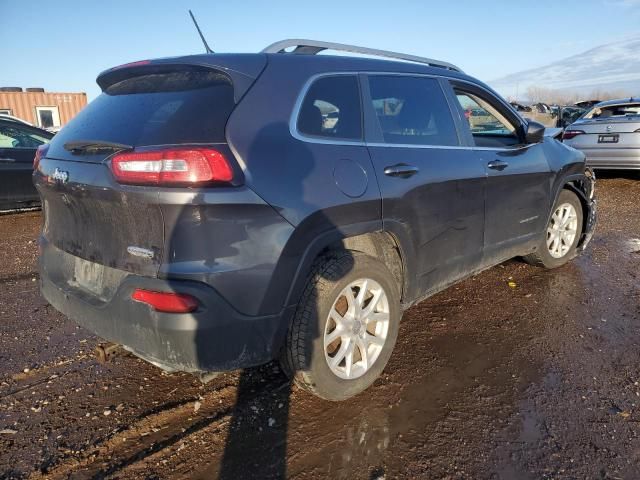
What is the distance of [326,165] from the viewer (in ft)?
7.70

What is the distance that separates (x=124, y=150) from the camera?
213cm

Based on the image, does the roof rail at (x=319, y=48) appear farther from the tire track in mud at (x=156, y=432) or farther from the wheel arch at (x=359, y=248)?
the tire track in mud at (x=156, y=432)

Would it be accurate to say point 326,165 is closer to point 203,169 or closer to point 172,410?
point 203,169

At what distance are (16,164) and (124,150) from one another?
5.79 m

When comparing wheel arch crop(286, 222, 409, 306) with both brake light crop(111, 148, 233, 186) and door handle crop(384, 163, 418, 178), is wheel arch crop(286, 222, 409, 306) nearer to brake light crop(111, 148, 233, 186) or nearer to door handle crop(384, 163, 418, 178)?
door handle crop(384, 163, 418, 178)

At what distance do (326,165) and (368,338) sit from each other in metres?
1.04

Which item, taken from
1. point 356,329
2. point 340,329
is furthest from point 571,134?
point 340,329

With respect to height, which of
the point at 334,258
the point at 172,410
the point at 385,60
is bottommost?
the point at 172,410

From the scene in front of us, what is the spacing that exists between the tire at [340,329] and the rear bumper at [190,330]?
12cm

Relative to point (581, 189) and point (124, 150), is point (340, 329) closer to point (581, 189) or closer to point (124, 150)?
point (124, 150)

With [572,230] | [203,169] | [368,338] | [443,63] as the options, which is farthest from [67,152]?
[572,230]

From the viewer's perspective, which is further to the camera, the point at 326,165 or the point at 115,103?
the point at 115,103

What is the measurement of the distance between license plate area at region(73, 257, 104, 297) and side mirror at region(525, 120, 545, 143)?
3.37 metres

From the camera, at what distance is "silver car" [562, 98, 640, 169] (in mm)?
8258
